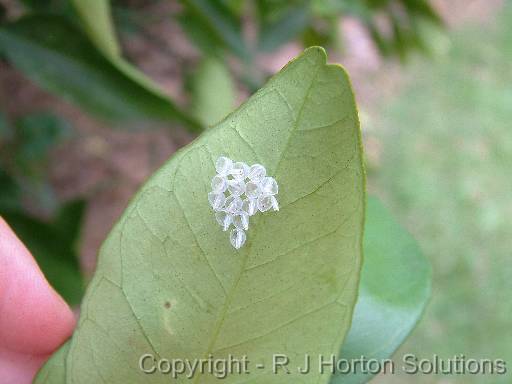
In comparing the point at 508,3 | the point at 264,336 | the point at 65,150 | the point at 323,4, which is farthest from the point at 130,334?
the point at 508,3

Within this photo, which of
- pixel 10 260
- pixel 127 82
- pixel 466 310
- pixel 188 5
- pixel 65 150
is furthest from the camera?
pixel 466 310

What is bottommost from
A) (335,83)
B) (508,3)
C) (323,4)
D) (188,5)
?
(335,83)

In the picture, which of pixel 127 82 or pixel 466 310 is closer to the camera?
pixel 127 82

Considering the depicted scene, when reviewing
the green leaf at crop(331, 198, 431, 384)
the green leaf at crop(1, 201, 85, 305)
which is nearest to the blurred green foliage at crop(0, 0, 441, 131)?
the green leaf at crop(1, 201, 85, 305)

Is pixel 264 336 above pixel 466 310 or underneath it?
underneath

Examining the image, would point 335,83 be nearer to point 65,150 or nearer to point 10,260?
point 10,260

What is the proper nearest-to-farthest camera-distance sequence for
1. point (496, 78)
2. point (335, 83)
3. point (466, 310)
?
1. point (335, 83)
2. point (466, 310)
3. point (496, 78)

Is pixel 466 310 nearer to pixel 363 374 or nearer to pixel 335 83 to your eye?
pixel 363 374
